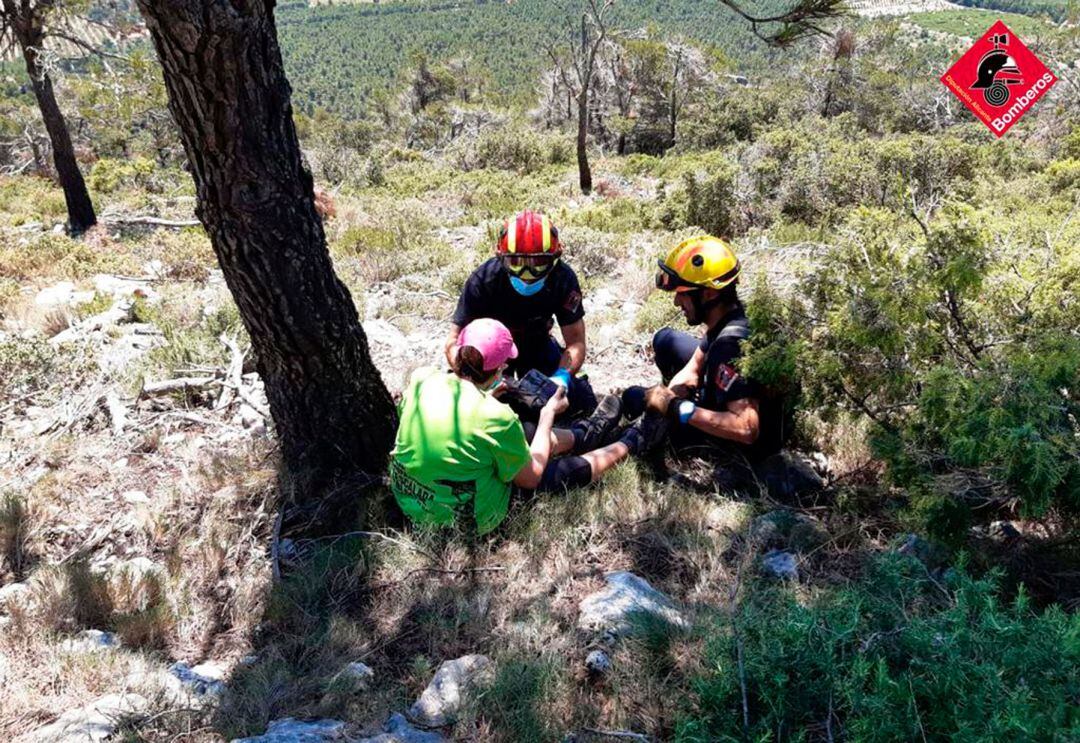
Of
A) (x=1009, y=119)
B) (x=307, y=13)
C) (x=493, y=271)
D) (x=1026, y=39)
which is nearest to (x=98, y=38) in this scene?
(x=493, y=271)

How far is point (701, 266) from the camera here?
3.34 m

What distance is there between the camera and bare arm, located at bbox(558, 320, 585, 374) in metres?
4.02

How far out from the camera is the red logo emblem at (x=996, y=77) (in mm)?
13375

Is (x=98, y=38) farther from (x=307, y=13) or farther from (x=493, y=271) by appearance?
(x=307, y=13)

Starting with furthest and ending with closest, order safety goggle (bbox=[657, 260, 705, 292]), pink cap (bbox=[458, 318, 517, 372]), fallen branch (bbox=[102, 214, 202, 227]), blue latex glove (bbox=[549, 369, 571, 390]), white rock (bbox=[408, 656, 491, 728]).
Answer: fallen branch (bbox=[102, 214, 202, 227])
blue latex glove (bbox=[549, 369, 571, 390])
safety goggle (bbox=[657, 260, 705, 292])
pink cap (bbox=[458, 318, 517, 372])
white rock (bbox=[408, 656, 491, 728])

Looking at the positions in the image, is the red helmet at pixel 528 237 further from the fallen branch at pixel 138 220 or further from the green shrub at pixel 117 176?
the green shrub at pixel 117 176

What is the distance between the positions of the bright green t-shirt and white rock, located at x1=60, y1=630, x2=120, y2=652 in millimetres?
1166

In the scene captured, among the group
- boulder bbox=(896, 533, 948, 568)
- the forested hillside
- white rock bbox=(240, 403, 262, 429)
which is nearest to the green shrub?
white rock bbox=(240, 403, 262, 429)

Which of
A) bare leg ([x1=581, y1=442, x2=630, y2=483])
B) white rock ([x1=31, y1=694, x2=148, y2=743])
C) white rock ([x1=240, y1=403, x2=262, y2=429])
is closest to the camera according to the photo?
white rock ([x1=31, y1=694, x2=148, y2=743])

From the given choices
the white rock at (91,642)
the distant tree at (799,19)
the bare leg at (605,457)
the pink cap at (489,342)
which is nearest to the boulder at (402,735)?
the white rock at (91,642)

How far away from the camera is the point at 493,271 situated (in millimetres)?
3891

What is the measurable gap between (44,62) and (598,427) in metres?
9.72

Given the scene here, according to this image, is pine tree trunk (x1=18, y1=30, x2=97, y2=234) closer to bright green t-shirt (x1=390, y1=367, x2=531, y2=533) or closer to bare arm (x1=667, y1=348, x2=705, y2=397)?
bright green t-shirt (x1=390, y1=367, x2=531, y2=533)

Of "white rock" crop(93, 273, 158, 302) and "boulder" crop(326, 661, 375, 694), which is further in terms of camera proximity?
"white rock" crop(93, 273, 158, 302)
